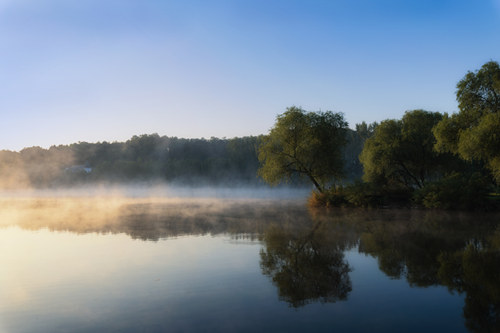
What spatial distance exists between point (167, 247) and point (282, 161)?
22278 mm

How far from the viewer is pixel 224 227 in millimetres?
20797

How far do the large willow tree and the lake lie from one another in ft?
58.2

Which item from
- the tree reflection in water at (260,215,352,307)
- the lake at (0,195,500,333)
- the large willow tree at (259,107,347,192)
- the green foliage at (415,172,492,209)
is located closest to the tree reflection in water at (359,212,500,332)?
the lake at (0,195,500,333)

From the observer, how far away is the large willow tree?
35.8 metres

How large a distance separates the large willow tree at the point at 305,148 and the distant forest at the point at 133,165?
60.3 m

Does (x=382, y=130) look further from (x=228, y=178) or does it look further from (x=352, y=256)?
(x=228, y=178)

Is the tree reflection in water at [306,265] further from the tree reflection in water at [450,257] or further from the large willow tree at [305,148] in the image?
the large willow tree at [305,148]

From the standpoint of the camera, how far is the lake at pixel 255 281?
7.09 m

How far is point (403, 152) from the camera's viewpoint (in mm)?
36688

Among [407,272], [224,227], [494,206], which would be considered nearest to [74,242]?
[224,227]

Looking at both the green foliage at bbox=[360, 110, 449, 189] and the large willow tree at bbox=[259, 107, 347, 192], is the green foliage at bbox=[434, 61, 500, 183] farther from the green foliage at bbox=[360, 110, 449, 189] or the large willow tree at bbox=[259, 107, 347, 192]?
the large willow tree at bbox=[259, 107, 347, 192]

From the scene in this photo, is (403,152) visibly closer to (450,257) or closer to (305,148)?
(305,148)

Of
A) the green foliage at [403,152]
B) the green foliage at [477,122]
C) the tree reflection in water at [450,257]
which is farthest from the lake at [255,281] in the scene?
the green foliage at [403,152]

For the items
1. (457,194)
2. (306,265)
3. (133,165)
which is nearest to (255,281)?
(306,265)
